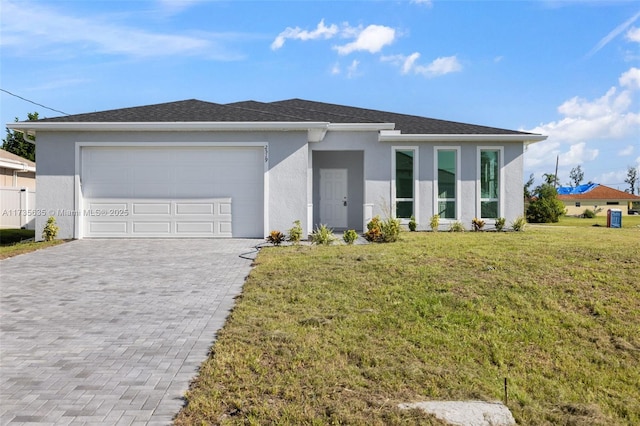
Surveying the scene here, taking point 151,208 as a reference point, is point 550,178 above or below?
above

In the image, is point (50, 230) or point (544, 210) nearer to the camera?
point (50, 230)

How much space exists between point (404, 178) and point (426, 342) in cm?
1065

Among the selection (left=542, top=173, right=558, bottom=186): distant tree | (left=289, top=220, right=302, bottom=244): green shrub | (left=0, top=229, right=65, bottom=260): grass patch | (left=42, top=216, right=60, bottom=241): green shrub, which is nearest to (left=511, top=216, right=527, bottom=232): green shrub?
(left=289, top=220, right=302, bottom=244): green shrub

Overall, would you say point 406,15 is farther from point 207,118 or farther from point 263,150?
point 207,118

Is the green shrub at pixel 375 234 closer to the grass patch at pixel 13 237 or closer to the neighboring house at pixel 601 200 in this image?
the grass patch at pixel 13 237

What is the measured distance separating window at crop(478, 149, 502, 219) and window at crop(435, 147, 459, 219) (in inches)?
38.0

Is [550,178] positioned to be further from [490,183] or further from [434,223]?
[434,223]

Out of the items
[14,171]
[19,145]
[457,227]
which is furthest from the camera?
[19,145]

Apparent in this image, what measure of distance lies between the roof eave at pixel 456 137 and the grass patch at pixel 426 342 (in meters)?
7.19

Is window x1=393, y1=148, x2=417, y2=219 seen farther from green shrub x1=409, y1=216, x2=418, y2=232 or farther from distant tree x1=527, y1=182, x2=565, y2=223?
→ distant tree x1=527, y1=182, x2=565, y2=223

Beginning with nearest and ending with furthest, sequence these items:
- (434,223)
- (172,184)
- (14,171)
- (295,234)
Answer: (295,234) < (172,184) < (434,223) < (14,171)

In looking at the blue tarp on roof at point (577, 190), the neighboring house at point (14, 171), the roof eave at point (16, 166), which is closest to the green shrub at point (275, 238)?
the neighboring house at point (14, 171)

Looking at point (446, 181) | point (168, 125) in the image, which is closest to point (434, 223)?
point (446, 181)

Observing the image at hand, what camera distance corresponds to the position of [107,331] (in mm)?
4695
